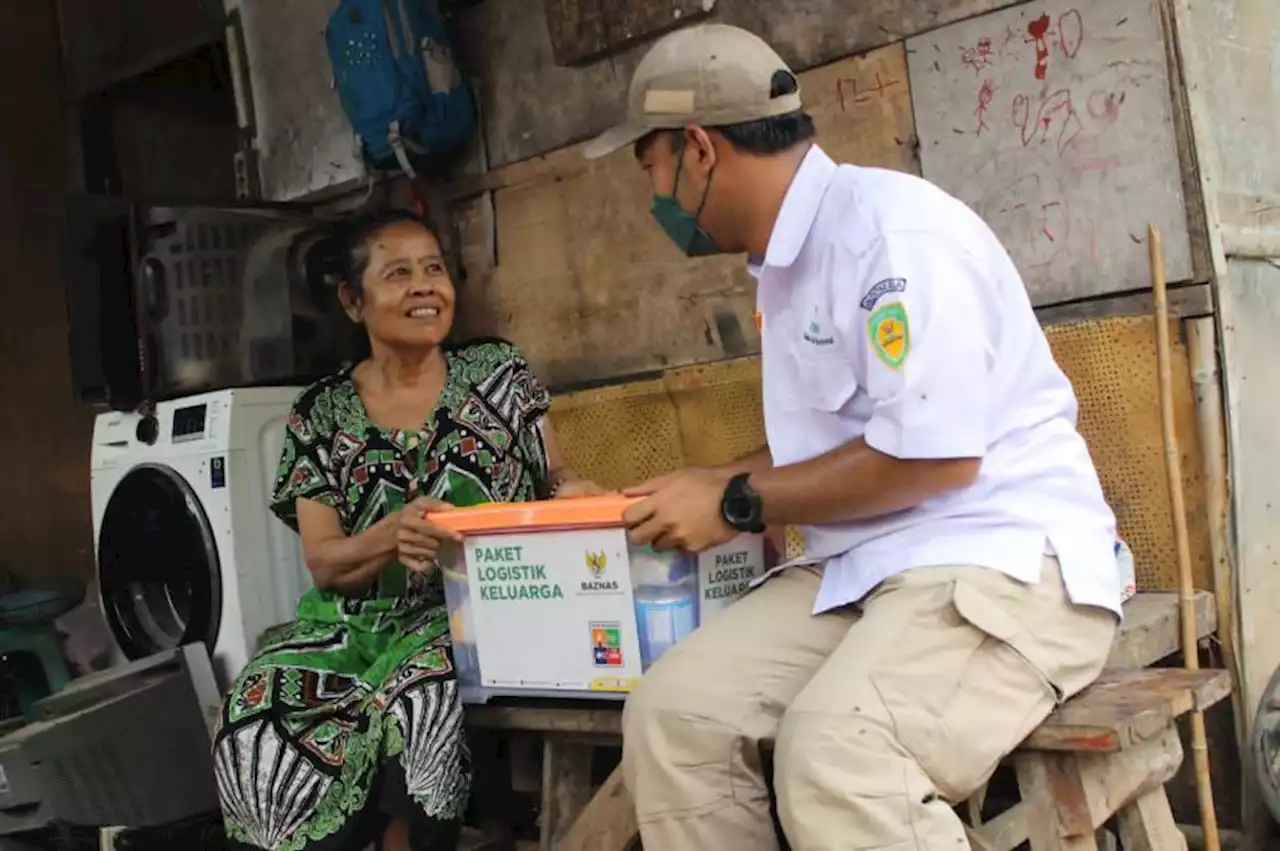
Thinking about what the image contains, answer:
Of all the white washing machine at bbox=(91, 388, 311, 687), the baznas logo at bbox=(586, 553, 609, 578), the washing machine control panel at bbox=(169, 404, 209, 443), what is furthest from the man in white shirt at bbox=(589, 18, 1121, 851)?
the washing machine control panel at bbox=(169, 404, 209, 443)

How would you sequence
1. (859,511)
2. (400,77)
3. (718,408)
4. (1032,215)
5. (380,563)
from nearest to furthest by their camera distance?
(859,511) → (380,563) → (1032,215) → (718,408) → (400,77)

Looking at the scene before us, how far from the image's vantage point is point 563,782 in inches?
89.9

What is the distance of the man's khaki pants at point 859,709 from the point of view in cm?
150

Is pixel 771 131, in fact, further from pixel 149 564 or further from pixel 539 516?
pixel 149 564

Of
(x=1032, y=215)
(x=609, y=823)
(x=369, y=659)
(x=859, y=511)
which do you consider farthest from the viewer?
(x=1032, y=215)

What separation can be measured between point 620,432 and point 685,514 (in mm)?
1492

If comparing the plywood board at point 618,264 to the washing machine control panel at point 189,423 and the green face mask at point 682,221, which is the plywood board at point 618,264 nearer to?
the washing machine control panel at point 189,423

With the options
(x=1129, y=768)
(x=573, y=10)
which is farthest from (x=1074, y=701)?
(x=573, y=10)

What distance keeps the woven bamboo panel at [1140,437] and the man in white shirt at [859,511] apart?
0.75 m

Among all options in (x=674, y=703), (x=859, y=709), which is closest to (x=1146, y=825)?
(x=859, y=709)

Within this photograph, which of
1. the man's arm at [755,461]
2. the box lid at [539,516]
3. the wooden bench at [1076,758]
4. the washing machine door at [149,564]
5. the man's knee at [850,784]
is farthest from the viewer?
the washing machine door at [149,564]

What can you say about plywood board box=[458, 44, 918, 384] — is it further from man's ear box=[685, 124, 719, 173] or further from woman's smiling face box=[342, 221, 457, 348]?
man's ear box=[685, 124, 719, 173]

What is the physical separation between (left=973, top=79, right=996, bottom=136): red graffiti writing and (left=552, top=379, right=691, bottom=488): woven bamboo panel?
39.8 inches

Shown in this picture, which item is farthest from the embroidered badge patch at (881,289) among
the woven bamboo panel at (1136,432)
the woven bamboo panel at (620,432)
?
the woven bamboo panel at (620,432)
